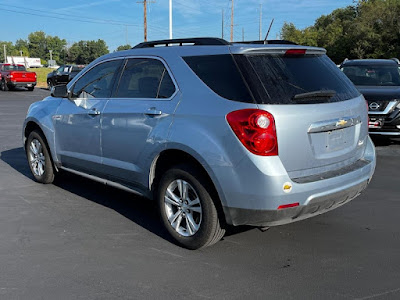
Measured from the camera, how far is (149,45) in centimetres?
450

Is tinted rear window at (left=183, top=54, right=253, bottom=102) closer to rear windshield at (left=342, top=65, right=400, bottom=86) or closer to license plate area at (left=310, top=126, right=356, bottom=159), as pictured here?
license plate area at (left=310, top=126, right=356, bottom=159)

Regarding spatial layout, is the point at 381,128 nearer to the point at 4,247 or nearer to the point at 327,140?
the point at 327,140

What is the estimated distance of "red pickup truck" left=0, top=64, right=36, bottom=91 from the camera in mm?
28703

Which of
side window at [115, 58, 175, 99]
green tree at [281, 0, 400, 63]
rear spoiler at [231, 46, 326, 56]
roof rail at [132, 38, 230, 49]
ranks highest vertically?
green tree at [281, 0, 400, 63]

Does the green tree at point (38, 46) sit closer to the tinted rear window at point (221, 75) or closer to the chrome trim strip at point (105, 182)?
the chrome trim strip at point (105, 182)

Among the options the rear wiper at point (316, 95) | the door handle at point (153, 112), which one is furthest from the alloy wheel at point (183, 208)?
the rear wiper at point (316, 95)

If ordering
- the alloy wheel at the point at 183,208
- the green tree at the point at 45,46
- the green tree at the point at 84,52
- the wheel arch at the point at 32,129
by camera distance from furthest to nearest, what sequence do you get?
the green tree at the point at 45,46, the green tree at the point at 84,52, the wheel arch at the point at 32,129, the alloy wheel at the point at 183,208

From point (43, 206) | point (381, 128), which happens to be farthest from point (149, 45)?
point (381, 128)

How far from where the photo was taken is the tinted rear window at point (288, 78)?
334 centimetres

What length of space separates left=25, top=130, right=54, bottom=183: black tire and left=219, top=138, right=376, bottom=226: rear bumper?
10.6 ft

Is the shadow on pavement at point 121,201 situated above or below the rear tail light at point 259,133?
below

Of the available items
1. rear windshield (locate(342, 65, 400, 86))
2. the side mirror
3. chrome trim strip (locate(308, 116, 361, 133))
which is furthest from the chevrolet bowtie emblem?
rear windshield (locate(342, 65, 400, 86))

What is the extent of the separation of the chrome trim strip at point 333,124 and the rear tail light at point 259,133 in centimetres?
36

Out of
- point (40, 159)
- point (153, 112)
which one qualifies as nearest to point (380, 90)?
point (153, 112)
